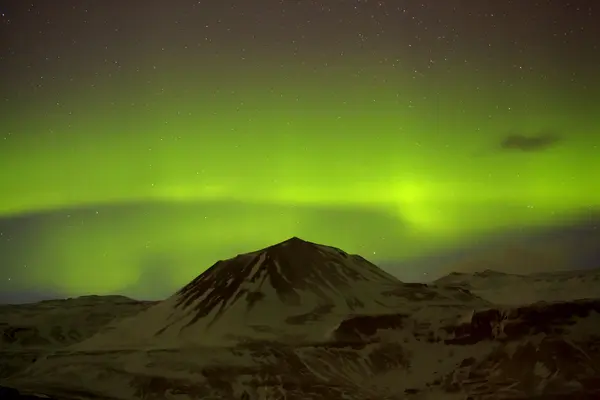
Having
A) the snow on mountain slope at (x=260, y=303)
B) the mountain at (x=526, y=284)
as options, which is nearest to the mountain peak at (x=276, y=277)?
the snow on mountain slope at (x=260, y=303)

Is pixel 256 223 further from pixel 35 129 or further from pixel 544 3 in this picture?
pixel 544 3

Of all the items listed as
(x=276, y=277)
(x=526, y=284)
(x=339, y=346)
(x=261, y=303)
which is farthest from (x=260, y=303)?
(x=526, y=284)

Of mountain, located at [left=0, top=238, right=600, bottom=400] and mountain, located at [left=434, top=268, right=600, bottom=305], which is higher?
mountain, located at [left=434, top=268, right=600, bottom=305]

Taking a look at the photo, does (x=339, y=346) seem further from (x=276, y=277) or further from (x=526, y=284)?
(x=526, y=284)

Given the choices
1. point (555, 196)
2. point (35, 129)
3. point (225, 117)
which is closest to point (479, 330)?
point (555, 196)

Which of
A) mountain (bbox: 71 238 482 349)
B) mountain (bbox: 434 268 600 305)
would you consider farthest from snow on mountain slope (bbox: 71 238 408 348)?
mountain (bbox: 434 268 600 305)

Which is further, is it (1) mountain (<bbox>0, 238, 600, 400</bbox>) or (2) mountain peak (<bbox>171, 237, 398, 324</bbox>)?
(2) mountain peak (<bbox>171, 237, 398, 324</bbox>)

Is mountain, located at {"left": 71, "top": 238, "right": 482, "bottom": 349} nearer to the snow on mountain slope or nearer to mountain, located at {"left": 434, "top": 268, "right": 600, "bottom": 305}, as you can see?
the snow on mountain slope

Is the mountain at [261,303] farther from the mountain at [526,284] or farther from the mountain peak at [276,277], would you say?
the mountain at [526,284]
